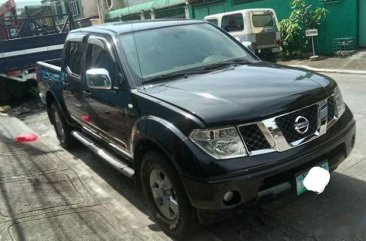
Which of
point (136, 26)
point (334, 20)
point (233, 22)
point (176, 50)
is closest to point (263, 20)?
point (233, 22)

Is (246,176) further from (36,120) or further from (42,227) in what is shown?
(36,120)

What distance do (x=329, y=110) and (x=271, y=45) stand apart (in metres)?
11.1

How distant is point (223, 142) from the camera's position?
2998 mm

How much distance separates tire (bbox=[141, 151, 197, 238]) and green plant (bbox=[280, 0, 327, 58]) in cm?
1257

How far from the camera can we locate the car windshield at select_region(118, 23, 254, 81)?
4113 millimetres

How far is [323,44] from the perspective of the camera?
1520 centimetres

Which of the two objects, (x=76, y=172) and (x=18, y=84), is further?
(x=18, y=84)

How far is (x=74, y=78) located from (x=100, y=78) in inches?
56.7

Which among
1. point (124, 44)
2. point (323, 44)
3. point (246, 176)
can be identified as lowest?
point (323, 44)

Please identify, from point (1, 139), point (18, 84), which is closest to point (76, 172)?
point (1, 139)

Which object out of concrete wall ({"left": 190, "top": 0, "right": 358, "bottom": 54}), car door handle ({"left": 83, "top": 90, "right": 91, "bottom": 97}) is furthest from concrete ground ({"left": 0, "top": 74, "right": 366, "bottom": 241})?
concrete wall ({"left": 190, "top": 0, "right": 358, "bottom": 54})

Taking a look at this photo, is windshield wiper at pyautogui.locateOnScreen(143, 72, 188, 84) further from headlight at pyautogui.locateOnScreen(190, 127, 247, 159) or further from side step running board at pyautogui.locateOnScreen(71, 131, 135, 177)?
headlight at pyautogui.locateOnScreen(190, 127, 247, 159)

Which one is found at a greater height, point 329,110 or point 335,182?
point 329,110

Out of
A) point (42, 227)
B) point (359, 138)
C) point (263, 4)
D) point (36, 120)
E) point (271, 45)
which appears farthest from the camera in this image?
point (263, 4)
